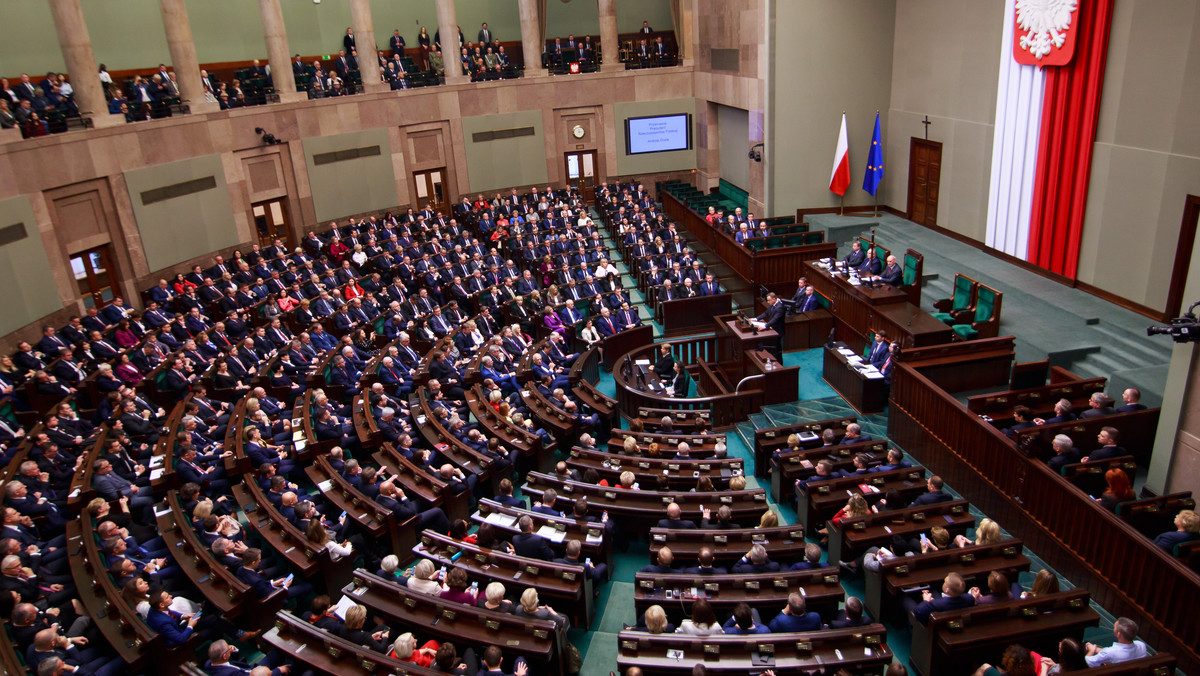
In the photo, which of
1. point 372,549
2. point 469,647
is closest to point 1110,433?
point 469,647

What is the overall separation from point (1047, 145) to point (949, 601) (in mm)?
9156

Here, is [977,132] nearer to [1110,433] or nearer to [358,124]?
[1110,433]

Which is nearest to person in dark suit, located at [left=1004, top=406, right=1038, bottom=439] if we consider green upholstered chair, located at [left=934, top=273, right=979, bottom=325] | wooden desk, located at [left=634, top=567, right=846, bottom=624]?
wooden desk, located at [left=634, top=567, right=846, bottom=624]

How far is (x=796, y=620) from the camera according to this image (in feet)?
17.3

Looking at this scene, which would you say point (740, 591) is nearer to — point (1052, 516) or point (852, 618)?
point (852, 618)

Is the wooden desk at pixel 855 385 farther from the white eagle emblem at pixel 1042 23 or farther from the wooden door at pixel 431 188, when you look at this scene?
the wooden door at pixel 431 188

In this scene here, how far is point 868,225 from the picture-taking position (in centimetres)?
1603

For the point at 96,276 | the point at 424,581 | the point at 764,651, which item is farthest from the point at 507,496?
the point at 96,276

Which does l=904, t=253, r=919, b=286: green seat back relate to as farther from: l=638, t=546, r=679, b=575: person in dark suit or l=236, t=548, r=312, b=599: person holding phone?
l=236, t=548, r=312, b=599: person holding phone

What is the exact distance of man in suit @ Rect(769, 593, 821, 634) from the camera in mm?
5266

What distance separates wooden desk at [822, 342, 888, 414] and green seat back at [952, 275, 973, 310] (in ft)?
6.91

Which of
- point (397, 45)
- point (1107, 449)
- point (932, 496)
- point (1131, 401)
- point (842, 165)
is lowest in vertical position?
point (932, 496)

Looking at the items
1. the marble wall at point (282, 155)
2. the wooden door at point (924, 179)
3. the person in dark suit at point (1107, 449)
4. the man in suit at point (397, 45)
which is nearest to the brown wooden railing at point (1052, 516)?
the person in dark suit at point (1107, 449)

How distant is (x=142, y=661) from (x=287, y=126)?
14862mm
